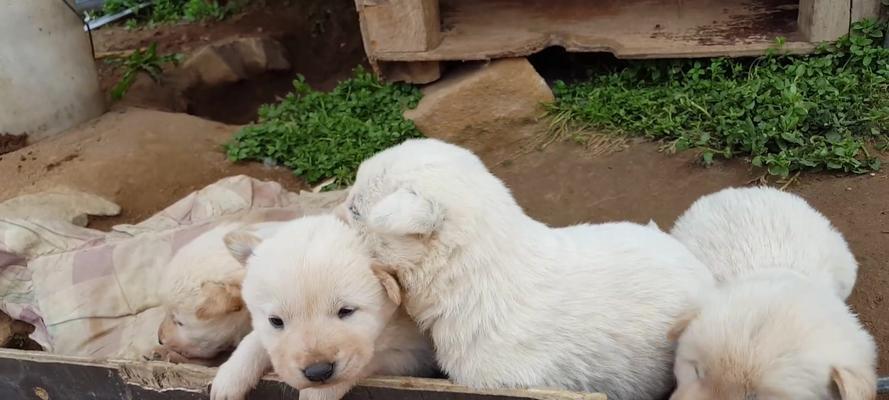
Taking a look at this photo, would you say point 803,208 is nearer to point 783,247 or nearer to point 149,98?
point 783,247

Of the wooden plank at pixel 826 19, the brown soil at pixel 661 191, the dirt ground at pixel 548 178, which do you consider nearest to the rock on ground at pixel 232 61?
the dirt ground at pixel 548 178

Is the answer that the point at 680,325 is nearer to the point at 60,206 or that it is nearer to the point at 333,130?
the point at 333,130

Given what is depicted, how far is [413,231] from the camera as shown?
251 centimetres

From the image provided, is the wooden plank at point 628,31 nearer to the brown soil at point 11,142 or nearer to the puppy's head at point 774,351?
the brown soil at point 11,142

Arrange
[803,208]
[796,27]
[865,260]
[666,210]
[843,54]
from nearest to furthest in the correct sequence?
[803,208], [865,260], [666,210], [843,54], [796,27]

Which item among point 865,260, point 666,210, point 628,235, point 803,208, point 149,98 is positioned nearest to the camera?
point 628,235

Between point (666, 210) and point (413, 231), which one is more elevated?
point (413, 231)

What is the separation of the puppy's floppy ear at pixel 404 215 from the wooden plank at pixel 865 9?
4.25m

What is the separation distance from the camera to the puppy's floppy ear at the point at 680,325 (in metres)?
2.69

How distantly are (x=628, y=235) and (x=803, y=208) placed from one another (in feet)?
3.43

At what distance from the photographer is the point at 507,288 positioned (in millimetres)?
2717

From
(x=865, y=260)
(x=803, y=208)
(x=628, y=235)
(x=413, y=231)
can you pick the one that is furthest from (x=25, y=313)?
(x=865, y=260)

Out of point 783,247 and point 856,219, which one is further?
point 856,219

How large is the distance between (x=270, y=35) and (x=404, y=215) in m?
7.10
